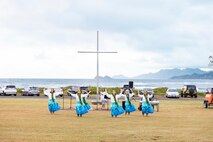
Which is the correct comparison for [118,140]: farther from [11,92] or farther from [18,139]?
[11,92]

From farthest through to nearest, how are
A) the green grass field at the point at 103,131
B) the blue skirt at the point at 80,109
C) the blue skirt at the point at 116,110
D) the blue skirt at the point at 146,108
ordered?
1. the blue skirt at the point at 146,108
2. the blue skirt at the point at 80,109
3. the blue skirt at the point at 116,110
4. the green grass field at the point at 103,131

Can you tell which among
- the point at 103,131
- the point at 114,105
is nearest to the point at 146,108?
the point at 114,105

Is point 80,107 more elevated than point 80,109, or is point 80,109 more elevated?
point 80,107

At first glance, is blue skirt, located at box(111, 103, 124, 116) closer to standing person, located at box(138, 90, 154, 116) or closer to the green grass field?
standing person, located at box(138, 90, 154, 116)

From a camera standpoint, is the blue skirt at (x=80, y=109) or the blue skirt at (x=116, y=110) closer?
the blue skirt at (x=116, y=110)

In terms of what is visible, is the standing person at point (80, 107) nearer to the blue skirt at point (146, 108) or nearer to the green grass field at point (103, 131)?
the blue skirt at point (146, 108)

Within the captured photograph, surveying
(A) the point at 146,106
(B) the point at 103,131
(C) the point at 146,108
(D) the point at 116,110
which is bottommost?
(B) the point at 103,131

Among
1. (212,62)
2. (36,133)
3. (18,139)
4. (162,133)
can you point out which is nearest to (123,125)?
(162,133)

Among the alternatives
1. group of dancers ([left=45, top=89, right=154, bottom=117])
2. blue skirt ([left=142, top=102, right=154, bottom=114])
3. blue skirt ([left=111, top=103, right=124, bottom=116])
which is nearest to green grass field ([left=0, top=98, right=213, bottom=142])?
blue skirt ([left=111, top=103, right=124, bottom=116])

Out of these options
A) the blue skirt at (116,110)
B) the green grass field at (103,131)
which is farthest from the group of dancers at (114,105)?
the green grass field at (103,131)

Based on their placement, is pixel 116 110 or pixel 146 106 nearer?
pixel 116 110

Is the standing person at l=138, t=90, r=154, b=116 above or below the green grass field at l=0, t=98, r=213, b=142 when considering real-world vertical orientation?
above

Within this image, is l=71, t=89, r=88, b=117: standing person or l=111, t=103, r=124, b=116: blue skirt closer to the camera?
l=111, t=103, r=124, b=116: blue skirt

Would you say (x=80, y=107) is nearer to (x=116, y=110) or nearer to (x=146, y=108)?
(x=116, y=110)
